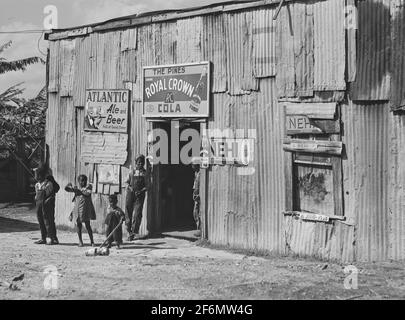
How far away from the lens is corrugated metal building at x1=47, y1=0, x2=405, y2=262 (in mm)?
8938

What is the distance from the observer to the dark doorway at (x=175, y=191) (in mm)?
12462

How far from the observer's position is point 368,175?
9086mm

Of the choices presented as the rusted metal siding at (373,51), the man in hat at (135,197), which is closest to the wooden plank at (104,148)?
the man in hat at (135,197)

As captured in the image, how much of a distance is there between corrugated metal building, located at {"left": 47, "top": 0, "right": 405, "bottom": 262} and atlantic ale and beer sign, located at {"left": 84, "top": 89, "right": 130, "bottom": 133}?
0.77 feet

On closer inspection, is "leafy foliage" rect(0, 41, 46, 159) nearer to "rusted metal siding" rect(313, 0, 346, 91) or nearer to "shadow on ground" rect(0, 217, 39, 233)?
"shadow on ground" rect(0, 217, 39, 233)

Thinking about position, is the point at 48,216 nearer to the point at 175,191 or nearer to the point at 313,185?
the point at 175,191

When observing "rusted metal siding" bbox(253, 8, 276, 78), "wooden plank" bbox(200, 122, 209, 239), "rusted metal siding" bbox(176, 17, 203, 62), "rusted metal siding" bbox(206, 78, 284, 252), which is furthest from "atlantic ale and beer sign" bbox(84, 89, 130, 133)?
"rusted metal siding" bbox(253, 8, 276, 78)

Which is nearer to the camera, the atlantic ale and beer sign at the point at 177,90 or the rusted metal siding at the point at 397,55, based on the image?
the rusted metal siding at the point at 397,55

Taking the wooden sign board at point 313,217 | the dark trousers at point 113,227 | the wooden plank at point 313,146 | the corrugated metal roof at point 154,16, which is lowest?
the dark trousers at point 113,227

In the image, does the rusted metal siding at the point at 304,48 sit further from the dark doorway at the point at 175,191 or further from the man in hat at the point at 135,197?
the man in hat at the point at 135,197

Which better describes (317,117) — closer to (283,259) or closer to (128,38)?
(283,259)

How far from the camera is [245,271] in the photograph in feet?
28.5

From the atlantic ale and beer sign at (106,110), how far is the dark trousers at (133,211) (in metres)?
1.57
